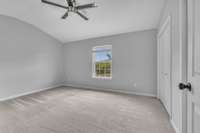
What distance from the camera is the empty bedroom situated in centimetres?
165

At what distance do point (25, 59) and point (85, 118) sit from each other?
3.34m

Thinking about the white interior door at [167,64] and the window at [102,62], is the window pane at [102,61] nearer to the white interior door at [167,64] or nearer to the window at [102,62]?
the window at [102,62]

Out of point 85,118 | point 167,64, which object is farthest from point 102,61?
point 85,118

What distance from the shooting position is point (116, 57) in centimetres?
409

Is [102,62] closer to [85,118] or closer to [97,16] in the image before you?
[97,16]

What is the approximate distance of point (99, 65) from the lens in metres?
4.63

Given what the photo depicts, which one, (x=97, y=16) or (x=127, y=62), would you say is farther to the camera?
(x=127, y=62)

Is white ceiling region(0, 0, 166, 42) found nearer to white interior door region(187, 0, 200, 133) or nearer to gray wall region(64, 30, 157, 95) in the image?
gray wall region(64, 30, 157, 95)

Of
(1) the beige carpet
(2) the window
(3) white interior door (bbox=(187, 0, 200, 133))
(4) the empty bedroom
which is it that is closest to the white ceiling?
(4) the empty bedroom

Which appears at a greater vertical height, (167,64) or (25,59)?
(25,59)

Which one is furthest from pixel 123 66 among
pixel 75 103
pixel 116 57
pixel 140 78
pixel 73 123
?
pixel 73 123

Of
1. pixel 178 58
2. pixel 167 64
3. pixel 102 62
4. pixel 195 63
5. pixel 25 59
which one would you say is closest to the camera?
pixel 195 63

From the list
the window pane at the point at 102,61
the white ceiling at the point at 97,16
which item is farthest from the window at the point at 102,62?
the white ceiling at the point at 97,16

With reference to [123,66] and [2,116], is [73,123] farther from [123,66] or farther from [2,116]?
[123,66]
